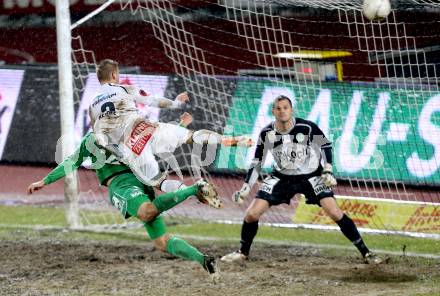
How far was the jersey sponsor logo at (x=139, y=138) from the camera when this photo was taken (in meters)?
11.2

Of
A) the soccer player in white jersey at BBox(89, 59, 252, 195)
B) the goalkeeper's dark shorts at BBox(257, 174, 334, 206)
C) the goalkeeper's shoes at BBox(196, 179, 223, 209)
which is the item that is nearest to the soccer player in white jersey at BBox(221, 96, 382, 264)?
the goalkeeper's dark shorts at BBox(257, 174, 334, 206)

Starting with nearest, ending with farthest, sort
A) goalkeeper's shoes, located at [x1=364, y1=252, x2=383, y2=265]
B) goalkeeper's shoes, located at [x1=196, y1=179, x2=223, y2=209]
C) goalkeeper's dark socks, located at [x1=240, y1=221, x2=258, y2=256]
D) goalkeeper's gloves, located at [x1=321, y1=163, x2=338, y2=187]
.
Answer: goalkeeper's shoes, located at [x1=196, y1=179, x2=223, y2=209] → goalkeeper's gloves, located at [x1=321, y1=163, x2=338, y2=187] → goalkeeper's shoes, located at [x1=364, y1=252, x2=383, y2=265] → goalkeeper's dark socks, located at [x1=240, y1=221, x2=258, y2=256]

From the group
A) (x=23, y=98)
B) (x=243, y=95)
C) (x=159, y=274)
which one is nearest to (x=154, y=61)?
(x=23, y=98)

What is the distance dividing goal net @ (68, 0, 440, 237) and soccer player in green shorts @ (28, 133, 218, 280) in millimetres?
3874

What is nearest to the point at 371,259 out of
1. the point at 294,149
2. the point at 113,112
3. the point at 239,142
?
the point at 294,149

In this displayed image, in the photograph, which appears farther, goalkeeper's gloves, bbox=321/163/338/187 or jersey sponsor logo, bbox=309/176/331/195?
jersey sponsor logo, bbox=309/176/331/195

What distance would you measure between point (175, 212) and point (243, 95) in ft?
6.80

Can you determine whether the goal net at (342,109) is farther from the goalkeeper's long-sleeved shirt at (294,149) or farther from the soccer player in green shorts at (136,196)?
the soccer player in green shorts at (136,196)

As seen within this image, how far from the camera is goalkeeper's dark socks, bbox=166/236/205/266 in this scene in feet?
34.3

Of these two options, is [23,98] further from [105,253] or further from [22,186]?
[105,253]

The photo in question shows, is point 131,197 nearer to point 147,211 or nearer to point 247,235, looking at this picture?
point 147,211

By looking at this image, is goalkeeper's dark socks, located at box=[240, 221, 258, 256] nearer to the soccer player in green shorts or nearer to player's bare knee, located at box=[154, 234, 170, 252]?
the soccer player in green shorts

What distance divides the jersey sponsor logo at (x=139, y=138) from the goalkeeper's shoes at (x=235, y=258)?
191 cm

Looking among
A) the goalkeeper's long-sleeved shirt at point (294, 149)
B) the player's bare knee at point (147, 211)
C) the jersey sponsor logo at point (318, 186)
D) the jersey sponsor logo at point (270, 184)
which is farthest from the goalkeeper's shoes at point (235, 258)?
the player's bare knee at point (147, 211)
